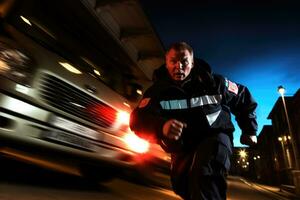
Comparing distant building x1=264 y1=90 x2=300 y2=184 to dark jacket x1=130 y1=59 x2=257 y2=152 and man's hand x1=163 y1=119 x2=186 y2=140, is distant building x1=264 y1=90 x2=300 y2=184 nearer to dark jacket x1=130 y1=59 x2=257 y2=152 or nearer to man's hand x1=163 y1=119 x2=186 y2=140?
dark jacket x1=130 y1=59 x2=257 y2=152

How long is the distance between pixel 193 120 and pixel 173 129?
32 cm

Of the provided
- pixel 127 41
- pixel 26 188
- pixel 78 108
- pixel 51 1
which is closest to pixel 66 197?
pixel 26 188

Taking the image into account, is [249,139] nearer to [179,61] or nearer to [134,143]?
[179,61]

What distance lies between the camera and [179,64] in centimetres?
242

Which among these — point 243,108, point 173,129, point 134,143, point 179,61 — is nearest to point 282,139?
point 134,143

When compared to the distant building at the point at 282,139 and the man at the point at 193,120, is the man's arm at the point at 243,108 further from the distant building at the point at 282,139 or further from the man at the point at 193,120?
the distant building at the point at 282,139

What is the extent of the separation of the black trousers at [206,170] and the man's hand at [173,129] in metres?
0.24

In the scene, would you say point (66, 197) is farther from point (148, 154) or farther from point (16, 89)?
point (148, 154)

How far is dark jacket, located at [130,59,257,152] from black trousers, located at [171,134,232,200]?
0.09 m

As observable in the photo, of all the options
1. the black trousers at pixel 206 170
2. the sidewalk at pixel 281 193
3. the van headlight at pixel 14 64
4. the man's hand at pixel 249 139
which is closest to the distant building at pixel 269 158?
the sidewalk at pixel 281 193

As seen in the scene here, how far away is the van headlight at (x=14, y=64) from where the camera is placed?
333 centimetres

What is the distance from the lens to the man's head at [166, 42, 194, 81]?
2.41 meters

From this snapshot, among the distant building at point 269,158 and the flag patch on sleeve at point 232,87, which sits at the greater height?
the distant building at point 269,158

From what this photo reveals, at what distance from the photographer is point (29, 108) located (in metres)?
3.54
